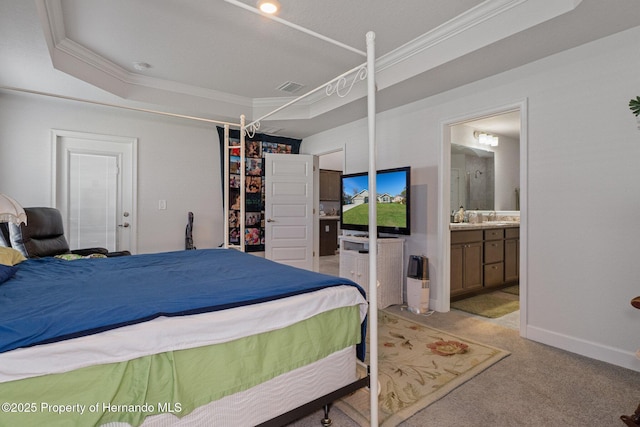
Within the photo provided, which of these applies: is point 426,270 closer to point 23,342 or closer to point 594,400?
point 594,400

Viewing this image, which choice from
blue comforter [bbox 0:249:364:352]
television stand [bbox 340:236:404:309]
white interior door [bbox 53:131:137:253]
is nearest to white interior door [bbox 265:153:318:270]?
television stand [bbox 340:236:404:309]

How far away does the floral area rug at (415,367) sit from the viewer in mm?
1779

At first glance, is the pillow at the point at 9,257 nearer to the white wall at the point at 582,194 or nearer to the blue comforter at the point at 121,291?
the blue comforter at the point at 121,291

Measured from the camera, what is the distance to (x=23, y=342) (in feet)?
3.14

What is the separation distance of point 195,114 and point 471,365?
12.9 ft

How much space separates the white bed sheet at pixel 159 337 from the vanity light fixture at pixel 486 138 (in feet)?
14.0

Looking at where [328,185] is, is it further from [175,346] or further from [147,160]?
[175,346]

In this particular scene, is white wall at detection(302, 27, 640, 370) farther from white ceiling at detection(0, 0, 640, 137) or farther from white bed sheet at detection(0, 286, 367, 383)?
white bed sheet at detection(0, 286, 367, 383)

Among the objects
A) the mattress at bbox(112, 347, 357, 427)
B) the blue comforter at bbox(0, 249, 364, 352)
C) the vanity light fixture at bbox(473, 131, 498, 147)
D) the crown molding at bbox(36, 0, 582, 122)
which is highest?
the crown molding at bbox(36, 0, 582, 122)

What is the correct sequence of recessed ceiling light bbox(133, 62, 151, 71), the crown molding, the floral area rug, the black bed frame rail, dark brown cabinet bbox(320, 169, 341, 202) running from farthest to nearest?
dark brown cabinet bbox(320, 169, 341, 202)
recessed ceiling light bbox(133, 62, 151, 71)
the crown molding
the floral area rug
the black bed frame rail

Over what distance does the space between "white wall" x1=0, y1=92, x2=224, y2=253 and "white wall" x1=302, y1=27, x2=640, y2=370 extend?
356 cm

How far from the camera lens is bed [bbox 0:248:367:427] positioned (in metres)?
0.99

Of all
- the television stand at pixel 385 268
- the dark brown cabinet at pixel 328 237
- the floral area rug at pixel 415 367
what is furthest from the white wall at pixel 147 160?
the dark brown cabinet at pixel 328 237

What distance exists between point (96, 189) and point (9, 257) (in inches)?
80.1
